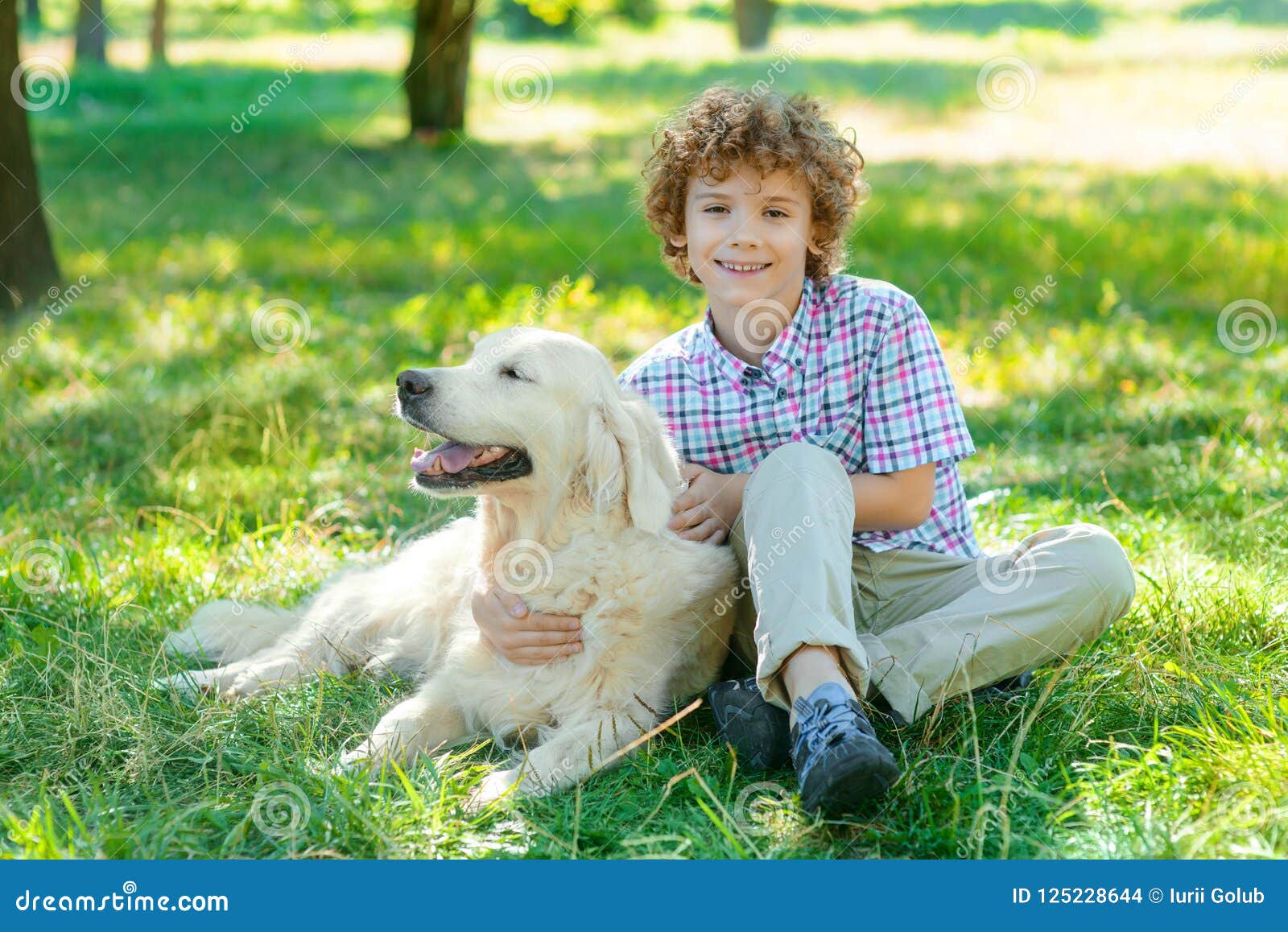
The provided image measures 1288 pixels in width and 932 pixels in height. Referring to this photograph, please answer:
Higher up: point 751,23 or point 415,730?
point 751,23

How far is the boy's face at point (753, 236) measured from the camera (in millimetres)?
3111

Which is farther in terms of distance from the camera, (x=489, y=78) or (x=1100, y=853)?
(x=489, y=78)

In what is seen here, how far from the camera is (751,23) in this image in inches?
1038

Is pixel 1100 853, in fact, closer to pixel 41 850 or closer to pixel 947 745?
pixel 947 745

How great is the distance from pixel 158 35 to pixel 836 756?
2664 cm

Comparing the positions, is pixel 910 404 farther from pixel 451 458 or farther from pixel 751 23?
pixel 751 23

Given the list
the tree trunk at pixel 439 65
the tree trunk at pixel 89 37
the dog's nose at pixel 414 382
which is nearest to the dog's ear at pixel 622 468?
the dog's nose at pixel 414 382

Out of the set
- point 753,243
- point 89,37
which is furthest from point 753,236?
point 89,37

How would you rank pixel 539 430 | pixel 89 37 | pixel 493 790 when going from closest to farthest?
pixel 493 790 < pixel 539 430 < pixel 89 37

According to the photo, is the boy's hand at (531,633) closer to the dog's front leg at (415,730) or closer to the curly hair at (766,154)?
the dog's front leg at (415,730)

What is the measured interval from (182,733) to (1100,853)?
1.99 m

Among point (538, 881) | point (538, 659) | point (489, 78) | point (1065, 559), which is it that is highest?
point (489, 78)

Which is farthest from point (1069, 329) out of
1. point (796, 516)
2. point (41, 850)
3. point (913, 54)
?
point (913, 54)

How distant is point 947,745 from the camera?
8.85 ft
